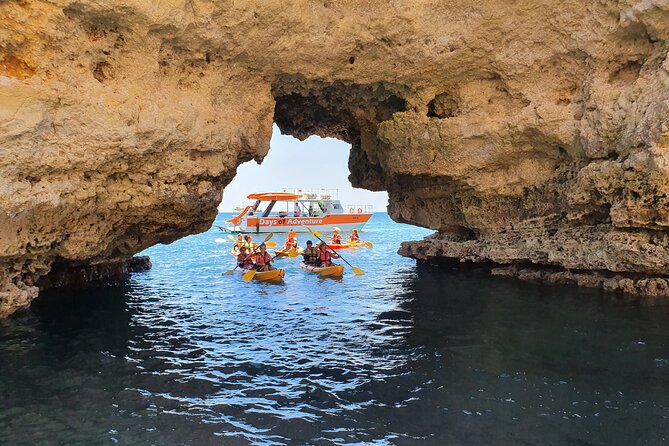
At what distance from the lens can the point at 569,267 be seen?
14.2 m

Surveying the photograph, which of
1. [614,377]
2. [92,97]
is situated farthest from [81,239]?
[614,377]

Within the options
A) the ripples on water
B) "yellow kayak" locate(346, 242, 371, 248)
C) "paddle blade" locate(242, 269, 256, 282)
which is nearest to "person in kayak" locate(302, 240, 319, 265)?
"paddle blade" locate(242, 269, 256, 282)

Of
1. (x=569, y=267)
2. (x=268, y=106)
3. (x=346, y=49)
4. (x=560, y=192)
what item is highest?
(x=346, y=49)

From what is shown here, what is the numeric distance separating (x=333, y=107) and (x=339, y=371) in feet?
34.2

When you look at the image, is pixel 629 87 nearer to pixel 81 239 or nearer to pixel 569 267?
pixel 569 267

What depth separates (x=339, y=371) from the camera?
25.4ft

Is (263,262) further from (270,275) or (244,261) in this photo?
(244,261)

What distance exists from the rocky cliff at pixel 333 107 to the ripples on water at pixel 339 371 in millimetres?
2155

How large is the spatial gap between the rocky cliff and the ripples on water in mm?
2155

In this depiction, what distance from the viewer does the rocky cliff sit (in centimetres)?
922

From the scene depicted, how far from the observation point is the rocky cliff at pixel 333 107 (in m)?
9.22

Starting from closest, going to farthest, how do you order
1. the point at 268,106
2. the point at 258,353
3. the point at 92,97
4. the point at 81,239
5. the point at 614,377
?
1. the point at 614,377
2. the point at 258,353
3. the point at 92,97
4. the point at 81,239
5. the point at 268,106

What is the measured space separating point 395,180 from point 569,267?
7.37m

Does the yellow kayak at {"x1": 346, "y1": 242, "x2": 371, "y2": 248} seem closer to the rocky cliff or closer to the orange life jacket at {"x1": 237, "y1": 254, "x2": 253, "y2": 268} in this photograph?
the orange life jacket at {"x1": 237, "y1": 254, "x2": 253, "y2": 268}
